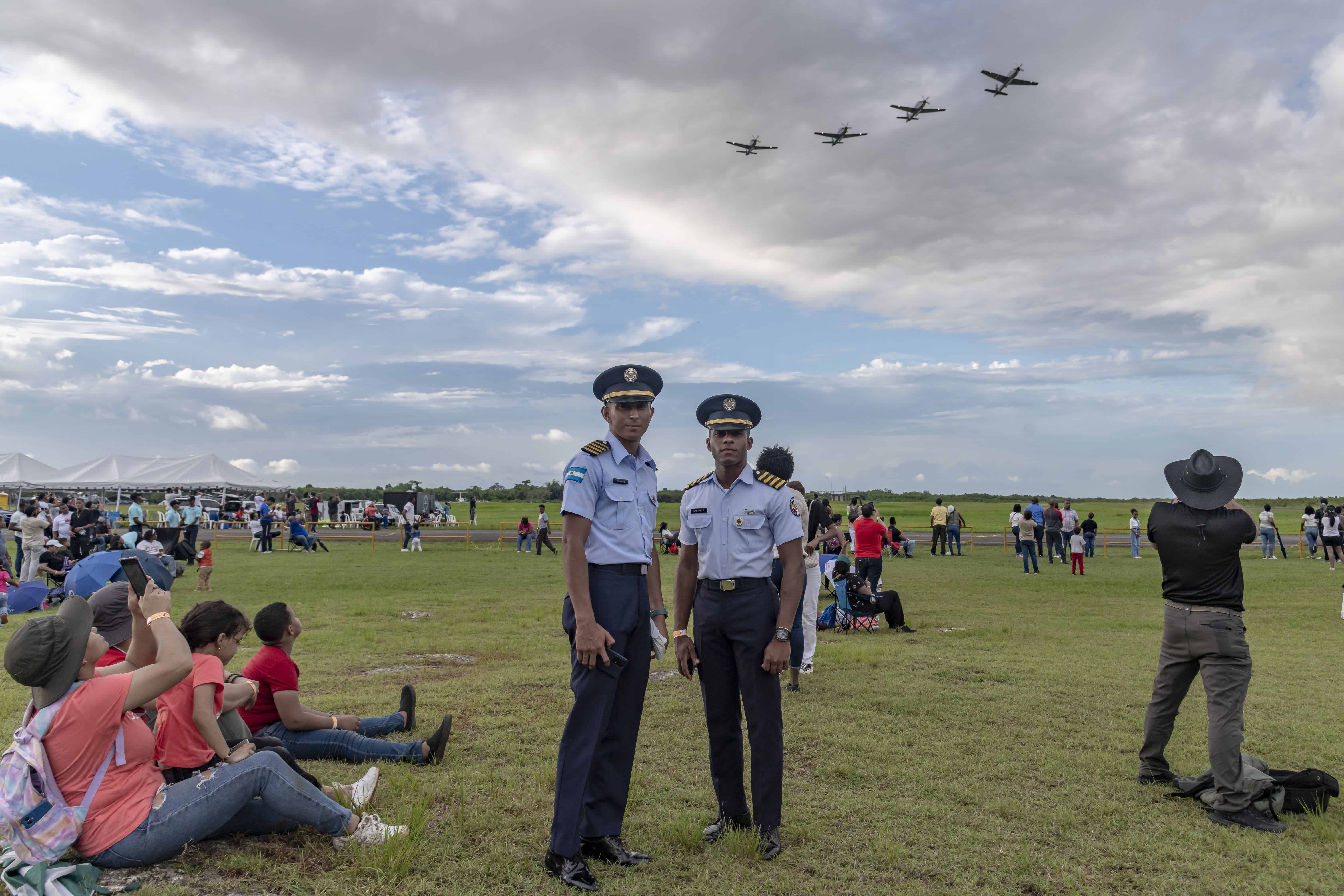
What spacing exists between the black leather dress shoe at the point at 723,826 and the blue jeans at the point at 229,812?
5.95ft

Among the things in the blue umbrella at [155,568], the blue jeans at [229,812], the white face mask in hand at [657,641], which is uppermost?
the blue umbrella at [155,568]

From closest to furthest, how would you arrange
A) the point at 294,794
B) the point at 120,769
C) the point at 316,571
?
the point at 120,769
the point at 294,794
the point at 316,571

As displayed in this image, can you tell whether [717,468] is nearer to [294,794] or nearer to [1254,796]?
[294,794]

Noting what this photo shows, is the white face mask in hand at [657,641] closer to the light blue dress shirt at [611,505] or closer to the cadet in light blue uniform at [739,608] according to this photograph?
the cadet in light blue uniform at [739,608]

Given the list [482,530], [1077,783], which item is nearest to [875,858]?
[1077,783]

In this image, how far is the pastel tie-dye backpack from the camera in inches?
126

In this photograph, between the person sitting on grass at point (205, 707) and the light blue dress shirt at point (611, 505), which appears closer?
the light blue dress shirt at point (611, 505)

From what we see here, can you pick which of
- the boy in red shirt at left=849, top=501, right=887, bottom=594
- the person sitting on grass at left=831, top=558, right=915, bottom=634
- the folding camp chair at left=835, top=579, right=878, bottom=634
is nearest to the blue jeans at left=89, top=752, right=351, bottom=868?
the person sitting on grass at left=831, top=558, right=915, bottom=634

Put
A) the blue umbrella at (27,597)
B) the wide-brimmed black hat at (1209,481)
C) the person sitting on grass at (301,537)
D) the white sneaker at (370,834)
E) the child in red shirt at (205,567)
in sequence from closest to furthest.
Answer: the white sneaker at (370,834) → the wide-brimmed black hat at (1209,481) → the blue umbrella at (27,597) → the child in red shirt at (205,567) → the person sitting on grass at (301,537)

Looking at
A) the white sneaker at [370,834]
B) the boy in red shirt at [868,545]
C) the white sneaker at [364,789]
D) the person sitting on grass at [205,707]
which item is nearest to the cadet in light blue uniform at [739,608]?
the white sneaker at [370,834]

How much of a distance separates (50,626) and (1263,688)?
954 centimetres

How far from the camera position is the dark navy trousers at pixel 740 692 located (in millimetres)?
4062

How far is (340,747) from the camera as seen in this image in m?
5.38

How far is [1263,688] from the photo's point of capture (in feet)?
25.6
